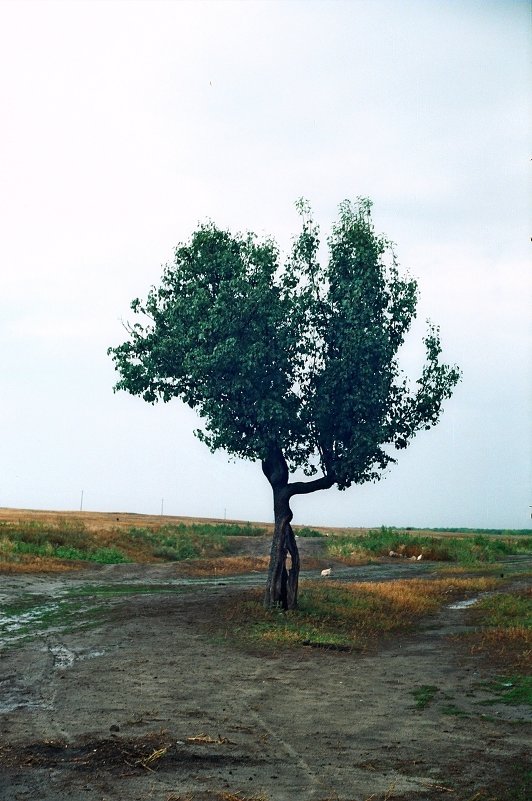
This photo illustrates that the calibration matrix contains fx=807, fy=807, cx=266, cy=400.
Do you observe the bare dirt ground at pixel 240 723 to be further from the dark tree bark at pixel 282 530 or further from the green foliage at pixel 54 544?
the green foliage at pixel 54 544

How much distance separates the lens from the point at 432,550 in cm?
6938

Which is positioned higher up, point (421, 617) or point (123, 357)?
point (123, 357)

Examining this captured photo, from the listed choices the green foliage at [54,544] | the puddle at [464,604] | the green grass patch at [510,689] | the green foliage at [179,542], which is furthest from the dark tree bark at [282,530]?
the green foliage at [179,542]

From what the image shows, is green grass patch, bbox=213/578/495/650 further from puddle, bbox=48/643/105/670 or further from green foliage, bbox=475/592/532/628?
puddle, bbox=48/643/105/670

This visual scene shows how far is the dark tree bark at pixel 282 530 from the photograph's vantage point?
29.0m

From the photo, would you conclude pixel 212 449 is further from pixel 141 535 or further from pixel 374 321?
pixel 141 535

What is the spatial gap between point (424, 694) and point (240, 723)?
4.93 m

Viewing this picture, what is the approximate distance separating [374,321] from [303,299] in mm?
2704

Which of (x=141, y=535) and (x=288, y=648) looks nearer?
(x=288, y=648)

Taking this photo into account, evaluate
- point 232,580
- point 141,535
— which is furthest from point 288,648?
point 141,535

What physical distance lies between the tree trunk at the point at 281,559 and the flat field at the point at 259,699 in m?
0.87

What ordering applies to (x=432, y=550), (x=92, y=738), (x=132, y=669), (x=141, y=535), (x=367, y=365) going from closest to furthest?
(x=92, y=738), (x=132, y=669), (x=367, y=365), (x=141, y=535), (x=432, y=550)

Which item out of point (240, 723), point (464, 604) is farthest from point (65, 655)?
point (464, 604)

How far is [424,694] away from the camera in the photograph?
17156mm
